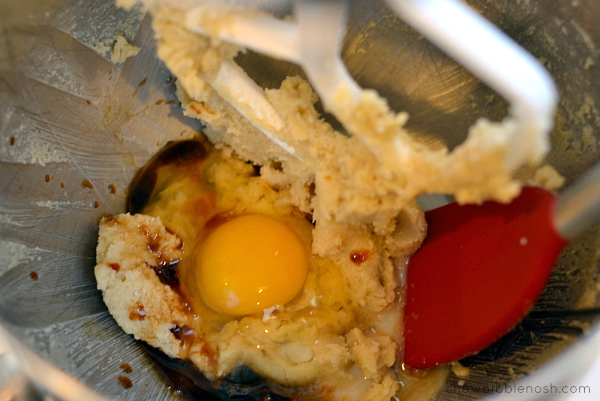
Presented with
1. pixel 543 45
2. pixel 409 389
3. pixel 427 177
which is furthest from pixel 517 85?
pixel 409 389

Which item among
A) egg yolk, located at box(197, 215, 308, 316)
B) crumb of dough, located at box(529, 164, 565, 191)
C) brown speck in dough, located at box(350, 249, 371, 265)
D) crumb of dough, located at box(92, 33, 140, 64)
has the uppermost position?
crumb of dough, located at box(529, 164, 565, 191)

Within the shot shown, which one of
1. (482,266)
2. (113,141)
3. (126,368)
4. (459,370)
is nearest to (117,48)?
(113,141)

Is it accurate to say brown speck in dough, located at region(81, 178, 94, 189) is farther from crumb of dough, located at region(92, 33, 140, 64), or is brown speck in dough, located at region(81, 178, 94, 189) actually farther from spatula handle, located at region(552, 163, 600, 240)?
spatula handle, located at region(552, 163, 600, 240)

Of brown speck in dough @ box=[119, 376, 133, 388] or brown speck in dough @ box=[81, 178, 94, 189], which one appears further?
brown speck in dough @ box=[81, 178, 94, 189]

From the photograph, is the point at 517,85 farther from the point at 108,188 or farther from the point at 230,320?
the point at 108,188

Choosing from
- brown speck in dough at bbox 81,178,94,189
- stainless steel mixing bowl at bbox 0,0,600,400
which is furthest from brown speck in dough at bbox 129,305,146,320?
brown speck in dough at bbox 81,178,94,189

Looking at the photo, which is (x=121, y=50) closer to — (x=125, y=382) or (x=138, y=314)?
(x=138, y=314)
